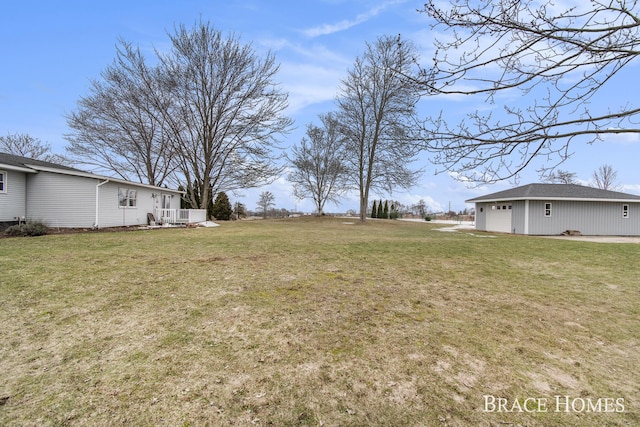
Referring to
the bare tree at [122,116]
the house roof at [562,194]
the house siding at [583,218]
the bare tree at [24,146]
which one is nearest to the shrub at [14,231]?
the bare tree at [122,116]

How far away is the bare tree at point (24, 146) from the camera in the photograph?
2493cm

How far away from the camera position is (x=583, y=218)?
18000 millimetres

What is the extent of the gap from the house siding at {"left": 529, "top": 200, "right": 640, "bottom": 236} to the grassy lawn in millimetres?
14667

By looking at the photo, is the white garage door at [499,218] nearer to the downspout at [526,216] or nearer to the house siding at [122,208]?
the downspout at [526,216]

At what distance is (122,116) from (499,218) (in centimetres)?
2739

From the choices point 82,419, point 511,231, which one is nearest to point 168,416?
point 82,419

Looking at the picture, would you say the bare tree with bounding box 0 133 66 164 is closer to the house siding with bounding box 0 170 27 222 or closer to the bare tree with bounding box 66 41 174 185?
the bare tree with bounding box 66 41 174 185

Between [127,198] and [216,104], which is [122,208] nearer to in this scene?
[127,198]

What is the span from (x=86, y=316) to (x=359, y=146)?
2352 centimetres

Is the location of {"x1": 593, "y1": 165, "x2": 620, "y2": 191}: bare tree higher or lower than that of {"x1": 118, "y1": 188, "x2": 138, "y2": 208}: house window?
higher

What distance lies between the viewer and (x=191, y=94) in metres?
20.6

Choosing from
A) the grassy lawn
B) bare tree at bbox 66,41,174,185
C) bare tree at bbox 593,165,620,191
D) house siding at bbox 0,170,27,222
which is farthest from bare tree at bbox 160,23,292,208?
bare tree at bbox 593,165,620,191

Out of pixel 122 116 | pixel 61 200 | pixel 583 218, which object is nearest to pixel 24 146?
pixel 122 116

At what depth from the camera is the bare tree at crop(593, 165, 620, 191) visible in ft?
119
